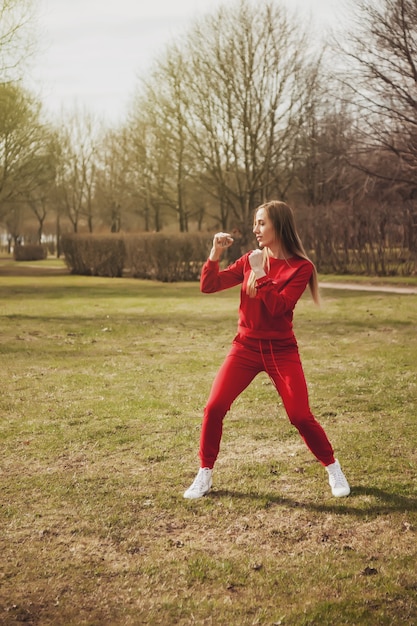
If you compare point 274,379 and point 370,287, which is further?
point 370,287

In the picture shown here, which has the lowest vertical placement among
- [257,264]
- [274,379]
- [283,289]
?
[274,379]

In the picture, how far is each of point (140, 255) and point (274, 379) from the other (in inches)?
933

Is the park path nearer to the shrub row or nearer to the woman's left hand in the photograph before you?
the shrub row

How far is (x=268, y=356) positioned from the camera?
4.26 m

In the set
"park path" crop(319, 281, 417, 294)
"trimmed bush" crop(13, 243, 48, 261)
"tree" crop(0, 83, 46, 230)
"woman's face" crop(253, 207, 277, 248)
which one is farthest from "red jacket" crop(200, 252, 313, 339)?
"trimmed bush" crop(13, 243, 48, 261)

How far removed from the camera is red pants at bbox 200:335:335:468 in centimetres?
419

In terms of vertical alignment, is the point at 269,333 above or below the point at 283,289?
below

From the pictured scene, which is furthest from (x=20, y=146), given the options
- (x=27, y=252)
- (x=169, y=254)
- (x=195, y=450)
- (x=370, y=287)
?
(x=195, y=450)

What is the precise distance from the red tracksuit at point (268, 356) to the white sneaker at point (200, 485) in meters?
0.11

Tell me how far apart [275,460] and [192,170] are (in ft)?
107

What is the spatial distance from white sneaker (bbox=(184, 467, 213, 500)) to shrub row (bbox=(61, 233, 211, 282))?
20.9m

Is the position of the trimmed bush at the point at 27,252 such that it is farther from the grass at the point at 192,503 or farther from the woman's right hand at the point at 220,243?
the woman's right hand at the point at 220,243

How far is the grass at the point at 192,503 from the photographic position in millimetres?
Result: 3176

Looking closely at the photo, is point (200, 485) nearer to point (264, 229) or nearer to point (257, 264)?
point (257, 264)
